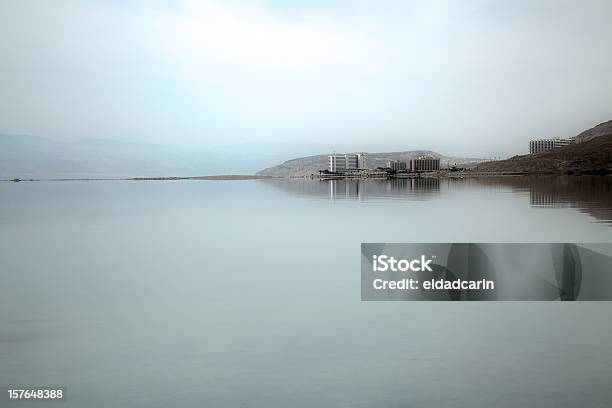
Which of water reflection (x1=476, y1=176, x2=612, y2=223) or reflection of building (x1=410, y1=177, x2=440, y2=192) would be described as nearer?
water reflection (x1=476, y1=176, x2=612, y2=223)

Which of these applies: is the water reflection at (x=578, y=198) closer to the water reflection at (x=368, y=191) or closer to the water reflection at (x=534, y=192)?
the water reflection at (x=534, y=192)

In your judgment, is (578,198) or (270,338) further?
(578,198)

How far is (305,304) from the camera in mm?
12586

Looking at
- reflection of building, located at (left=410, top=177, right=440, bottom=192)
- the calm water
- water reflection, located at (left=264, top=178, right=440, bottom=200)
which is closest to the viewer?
the calm water

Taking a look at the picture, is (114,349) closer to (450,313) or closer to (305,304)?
(305,304)

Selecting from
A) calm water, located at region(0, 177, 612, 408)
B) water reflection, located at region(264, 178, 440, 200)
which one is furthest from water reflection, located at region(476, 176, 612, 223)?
calm water, located at region(0, 177, 612, 408)

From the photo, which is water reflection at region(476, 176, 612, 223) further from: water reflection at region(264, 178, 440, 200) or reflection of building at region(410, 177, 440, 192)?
reflection of building at region(410, 177, 440, 192)

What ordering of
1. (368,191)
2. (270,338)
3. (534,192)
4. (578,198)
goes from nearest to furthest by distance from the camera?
(270,338), (578,198), (534,192), (368,191)

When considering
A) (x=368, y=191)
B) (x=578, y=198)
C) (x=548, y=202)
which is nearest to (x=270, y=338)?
(x=548, y=202)

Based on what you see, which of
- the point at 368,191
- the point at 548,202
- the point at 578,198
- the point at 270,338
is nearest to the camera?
the point at 270,338

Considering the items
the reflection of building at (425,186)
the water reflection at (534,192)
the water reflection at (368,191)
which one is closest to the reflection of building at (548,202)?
the water reflection at (534,192)

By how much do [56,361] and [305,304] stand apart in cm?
545

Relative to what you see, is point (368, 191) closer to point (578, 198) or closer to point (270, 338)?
point (578, 198)

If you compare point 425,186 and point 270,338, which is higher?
point 425,186
